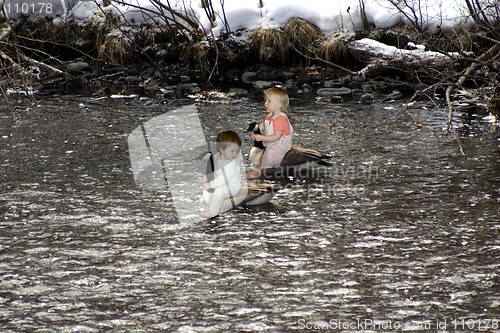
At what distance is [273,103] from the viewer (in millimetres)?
7930

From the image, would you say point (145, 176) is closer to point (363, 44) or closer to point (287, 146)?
point (287, 146)

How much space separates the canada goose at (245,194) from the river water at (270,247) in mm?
99

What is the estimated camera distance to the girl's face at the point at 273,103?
26.0ft

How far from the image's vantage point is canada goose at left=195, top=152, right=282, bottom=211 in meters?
6.81

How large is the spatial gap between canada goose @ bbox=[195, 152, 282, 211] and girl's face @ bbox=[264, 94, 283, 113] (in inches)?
52.3

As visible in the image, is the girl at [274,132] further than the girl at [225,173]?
Yes

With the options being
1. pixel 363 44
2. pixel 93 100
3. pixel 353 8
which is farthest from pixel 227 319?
pixel 353 8

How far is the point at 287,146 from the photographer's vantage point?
8.05 metres
